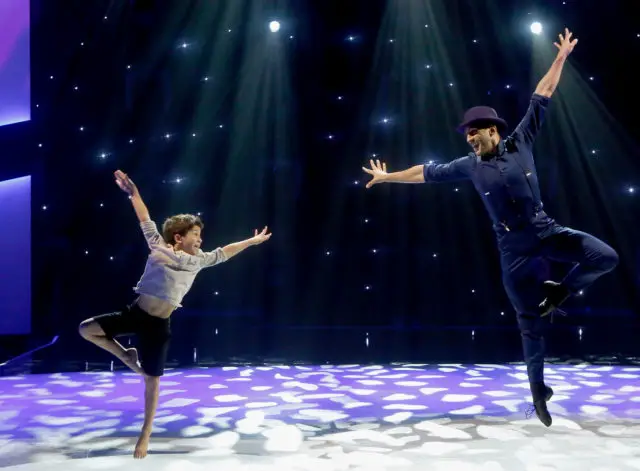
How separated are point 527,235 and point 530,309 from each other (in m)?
0.37

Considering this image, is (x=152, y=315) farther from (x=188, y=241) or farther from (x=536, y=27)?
(x=536, y=27)

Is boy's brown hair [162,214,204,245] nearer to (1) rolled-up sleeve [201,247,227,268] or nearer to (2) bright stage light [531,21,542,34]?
(1) rolled-up sleeve [201,247,227,268]

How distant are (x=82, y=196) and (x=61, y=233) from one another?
41 centimetres

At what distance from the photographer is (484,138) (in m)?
3.34

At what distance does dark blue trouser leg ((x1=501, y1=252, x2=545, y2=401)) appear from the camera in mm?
3295

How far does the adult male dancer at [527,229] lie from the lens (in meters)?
3.24

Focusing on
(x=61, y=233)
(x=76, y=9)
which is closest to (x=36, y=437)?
(x=61, y=233)

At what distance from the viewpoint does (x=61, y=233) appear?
6598 mm

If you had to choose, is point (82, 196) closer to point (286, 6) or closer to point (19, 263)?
point (19, 263)

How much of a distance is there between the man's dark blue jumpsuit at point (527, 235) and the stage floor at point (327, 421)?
459mm

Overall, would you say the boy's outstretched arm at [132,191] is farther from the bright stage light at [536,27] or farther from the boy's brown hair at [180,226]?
the bright stage light at [536,27]

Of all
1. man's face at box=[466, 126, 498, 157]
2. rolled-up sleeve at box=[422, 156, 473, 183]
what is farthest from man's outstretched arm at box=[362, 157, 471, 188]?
man's face at box=[466, 126, 498, 157]

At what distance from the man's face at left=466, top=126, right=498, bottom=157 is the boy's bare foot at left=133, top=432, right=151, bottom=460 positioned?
2.07 metres

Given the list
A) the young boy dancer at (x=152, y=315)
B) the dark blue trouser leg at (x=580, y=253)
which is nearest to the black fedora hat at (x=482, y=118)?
the dark blue trouser leg at (x=580, y=253)
